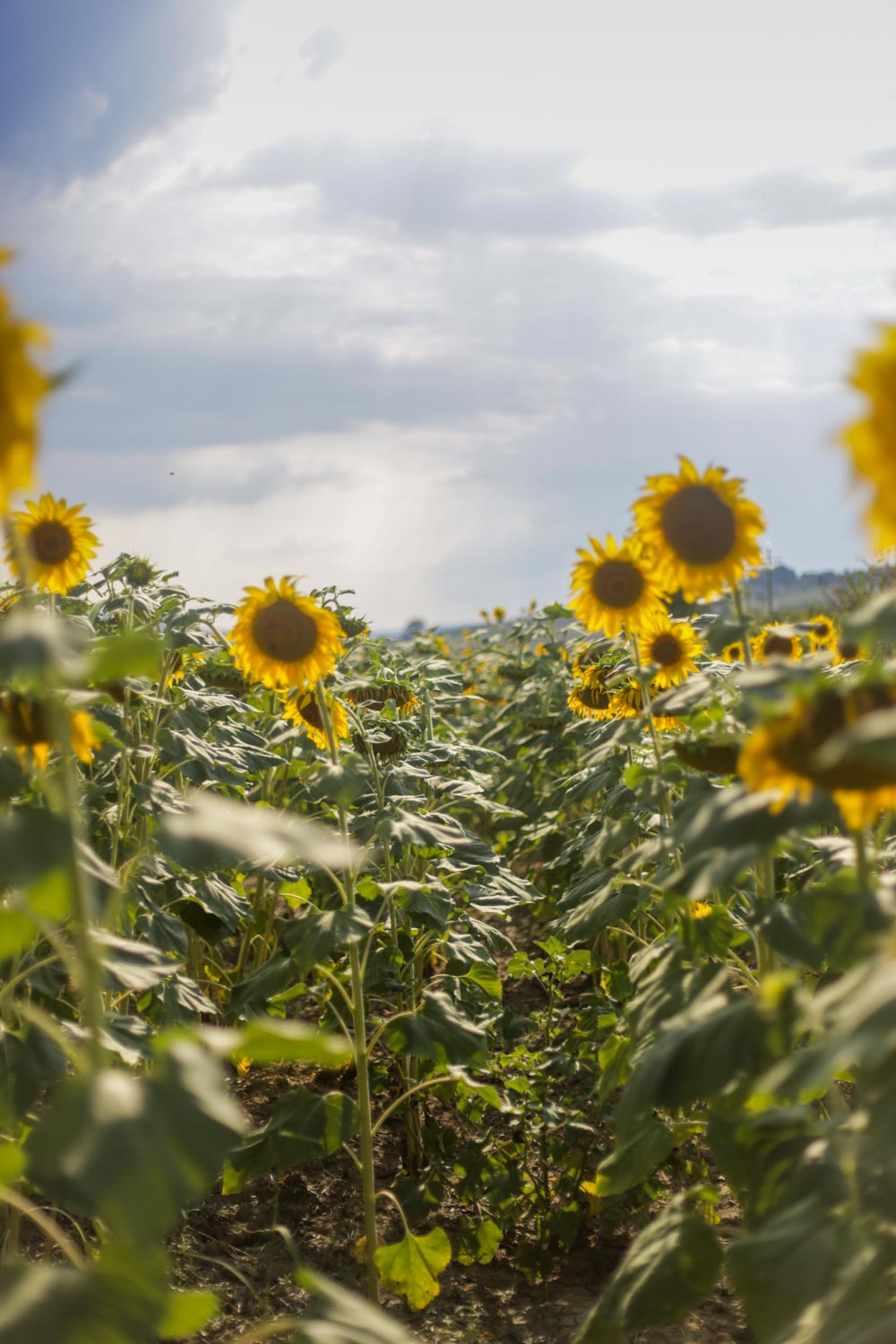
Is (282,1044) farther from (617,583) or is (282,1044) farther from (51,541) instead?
(51,541)

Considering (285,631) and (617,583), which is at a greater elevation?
(617,583)

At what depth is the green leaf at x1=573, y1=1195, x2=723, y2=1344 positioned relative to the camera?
177 cm

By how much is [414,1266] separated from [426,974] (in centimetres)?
247

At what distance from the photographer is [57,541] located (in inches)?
131

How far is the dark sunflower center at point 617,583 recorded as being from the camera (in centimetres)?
305

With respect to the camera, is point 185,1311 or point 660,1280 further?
point 660,1280

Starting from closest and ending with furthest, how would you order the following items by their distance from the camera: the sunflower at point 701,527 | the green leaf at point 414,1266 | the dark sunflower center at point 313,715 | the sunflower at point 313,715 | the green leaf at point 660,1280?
the green leaf at point 660,1280
the sunflower at point 701,527
the green leaf at point 414,1266
the sunflower at point 313,715
the dark sunflower center at point 313,715

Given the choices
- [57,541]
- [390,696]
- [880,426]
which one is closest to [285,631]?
[57,541]

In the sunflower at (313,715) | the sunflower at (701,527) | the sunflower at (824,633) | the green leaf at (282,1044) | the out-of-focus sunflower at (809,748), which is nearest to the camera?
the green leaf at (282,1044)

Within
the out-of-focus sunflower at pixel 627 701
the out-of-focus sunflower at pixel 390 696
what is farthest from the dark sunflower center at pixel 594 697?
the out-of-focus sunflower at pixel 390 696

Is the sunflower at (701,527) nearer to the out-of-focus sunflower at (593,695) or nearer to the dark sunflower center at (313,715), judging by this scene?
the dark sunflower center at (313,715)

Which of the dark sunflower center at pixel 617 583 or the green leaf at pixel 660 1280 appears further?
the dark sunflower center at pixel 617 583

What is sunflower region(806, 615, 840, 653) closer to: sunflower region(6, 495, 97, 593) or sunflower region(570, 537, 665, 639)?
sunflower region(570, 537, 665, 639)

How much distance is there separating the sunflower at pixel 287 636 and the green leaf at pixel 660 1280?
1.61 meters
